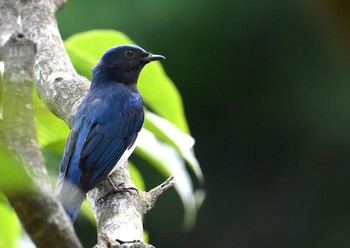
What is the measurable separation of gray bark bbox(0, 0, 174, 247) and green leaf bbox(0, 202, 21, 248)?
16cm

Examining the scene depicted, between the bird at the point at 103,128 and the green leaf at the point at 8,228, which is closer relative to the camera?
the green leaf at the point at 8,228

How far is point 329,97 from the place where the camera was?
750 cm

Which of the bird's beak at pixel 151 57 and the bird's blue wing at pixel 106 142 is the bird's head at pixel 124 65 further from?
the bird's blue wing at pixel 106 142

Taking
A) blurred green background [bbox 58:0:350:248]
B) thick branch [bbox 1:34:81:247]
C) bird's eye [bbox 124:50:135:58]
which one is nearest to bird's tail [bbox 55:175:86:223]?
bird's eye [bbox 124:50:135:58]

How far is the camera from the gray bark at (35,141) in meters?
0.62

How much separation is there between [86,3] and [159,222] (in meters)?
2.66

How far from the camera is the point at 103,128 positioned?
317 centimetres

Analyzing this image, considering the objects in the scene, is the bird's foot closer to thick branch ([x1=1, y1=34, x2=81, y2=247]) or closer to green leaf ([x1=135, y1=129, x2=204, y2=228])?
green leaf ([x1=135, y1=129, x2=204, y2=228])

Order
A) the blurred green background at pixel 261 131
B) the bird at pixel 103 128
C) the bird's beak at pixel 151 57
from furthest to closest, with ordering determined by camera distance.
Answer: the blurred green background at pixel 261 131, the bird's beak at pixel 151 57, the bird at pixel 103 128

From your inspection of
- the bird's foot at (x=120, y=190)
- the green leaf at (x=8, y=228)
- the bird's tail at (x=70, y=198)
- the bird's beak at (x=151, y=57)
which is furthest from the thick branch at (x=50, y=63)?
the green leaf at (x=8, y=228)

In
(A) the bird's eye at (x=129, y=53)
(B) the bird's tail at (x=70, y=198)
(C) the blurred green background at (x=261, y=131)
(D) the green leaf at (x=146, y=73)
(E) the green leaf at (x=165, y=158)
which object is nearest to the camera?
(E) the green leaf at (x=165, y=158)

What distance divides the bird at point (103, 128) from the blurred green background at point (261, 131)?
3456 mm

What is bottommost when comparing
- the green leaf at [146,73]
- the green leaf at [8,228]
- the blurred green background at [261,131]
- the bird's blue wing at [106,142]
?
the blurred green background at [261,131]

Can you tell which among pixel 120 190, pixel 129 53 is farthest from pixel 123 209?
pixel 129 53
